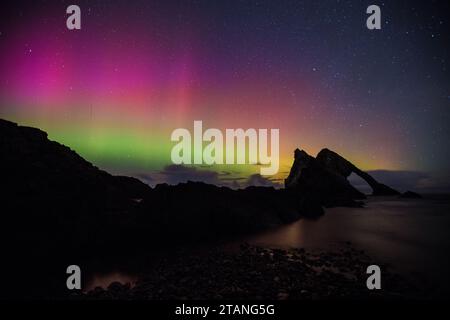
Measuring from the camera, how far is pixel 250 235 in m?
17.2

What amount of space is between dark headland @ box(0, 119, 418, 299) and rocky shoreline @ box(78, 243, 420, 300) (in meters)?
0.04

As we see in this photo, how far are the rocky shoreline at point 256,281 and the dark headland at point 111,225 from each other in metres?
0.04

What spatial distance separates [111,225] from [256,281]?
31.2 feet

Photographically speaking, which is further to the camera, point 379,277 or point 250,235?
point 250,235

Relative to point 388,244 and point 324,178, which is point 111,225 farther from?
point 324,178

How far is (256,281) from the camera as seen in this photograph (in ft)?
29.8

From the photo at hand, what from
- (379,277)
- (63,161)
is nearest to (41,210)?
(63,161)

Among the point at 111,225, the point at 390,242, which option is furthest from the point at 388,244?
the point at 111,225

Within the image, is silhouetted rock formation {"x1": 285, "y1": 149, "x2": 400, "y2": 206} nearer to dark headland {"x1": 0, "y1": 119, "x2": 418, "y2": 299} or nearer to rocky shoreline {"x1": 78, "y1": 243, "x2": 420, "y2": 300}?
dark headland {"x1": 0, "y1": 119, "x2": 418, "y2": 299}

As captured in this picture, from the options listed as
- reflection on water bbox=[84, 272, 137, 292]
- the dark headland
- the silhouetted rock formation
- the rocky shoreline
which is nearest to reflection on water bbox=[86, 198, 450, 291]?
reflection on water bbox=[84, 272, 137, 292]

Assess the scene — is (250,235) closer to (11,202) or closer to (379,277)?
(379,277)

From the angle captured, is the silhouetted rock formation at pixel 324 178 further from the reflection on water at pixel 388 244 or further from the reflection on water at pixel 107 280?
the reflection on water at pixel 107 280

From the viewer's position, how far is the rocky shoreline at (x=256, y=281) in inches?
328
